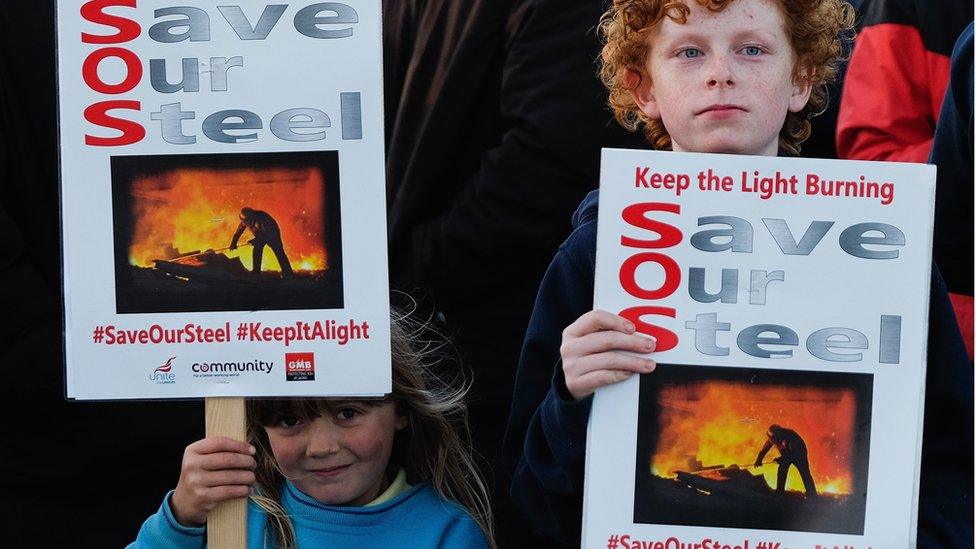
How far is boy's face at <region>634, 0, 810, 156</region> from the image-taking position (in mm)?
2385

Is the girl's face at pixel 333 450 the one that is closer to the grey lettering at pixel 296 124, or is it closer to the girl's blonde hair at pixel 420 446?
the girl's blonde hair at pixel 420 446

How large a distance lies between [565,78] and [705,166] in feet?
3.59

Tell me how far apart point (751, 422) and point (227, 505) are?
0.87 meters

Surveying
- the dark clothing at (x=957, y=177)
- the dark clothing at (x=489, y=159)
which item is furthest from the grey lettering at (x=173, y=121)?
the dark clothing at (x=957, y=177)

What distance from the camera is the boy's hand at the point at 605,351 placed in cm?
221

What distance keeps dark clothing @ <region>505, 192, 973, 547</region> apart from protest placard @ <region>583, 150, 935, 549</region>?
0.13 m

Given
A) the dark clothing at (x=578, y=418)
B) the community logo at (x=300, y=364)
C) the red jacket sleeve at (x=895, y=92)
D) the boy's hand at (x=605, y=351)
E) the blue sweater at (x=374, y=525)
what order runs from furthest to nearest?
the red jacket sleeve at (x=895, y=92), the blue sweater at (x=374, y=525), the community logo at (x=300, y=364), the dark clothing at (x=578, y=418), the boy's hand at (x=605, y=351)

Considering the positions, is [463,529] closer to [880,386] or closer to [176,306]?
[176,306]

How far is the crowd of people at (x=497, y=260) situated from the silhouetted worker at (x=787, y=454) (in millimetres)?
15

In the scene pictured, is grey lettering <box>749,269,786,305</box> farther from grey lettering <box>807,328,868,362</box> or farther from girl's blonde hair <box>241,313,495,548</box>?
girl's blonde hair <box>241,313,495,548</box>

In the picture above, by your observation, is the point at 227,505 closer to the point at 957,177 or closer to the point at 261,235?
the point at 261,235

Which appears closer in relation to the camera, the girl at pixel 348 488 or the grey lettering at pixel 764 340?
the grey lettering at pixel 764 340

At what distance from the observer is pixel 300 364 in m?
2.46

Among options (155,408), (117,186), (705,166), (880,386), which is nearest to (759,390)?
(880,386)
